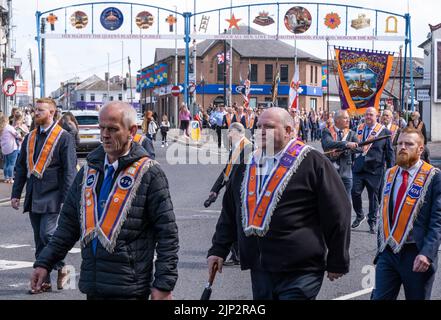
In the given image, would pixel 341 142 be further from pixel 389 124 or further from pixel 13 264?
pixel 13 264

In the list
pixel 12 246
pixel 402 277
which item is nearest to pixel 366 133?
pixel 12 246

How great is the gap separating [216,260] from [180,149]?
2982cm

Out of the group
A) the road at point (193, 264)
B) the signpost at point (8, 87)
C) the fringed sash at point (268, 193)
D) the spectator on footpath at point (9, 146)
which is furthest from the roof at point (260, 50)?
the fringed sash at point (268, 193)

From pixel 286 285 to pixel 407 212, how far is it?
1406 mm

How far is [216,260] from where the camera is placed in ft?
17.0

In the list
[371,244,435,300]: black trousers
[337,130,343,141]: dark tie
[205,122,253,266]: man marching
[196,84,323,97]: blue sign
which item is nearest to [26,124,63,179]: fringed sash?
[205,122,253,266]: man marching

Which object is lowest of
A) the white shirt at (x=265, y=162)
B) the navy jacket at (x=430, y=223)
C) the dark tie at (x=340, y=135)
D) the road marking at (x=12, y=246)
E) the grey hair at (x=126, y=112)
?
the road marking at (x=12, y=246)

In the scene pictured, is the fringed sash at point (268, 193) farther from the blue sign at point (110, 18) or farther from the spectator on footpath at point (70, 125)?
the blue sign at point (110, 18)

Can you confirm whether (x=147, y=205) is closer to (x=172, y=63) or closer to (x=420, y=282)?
(x=420, y=282)

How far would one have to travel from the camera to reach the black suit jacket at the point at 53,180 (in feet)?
26.2

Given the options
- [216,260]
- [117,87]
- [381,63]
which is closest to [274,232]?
[216,260]

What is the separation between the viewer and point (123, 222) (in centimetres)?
471

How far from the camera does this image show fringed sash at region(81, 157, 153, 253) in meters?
4.71

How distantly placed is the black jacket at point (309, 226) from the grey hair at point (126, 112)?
99cm
